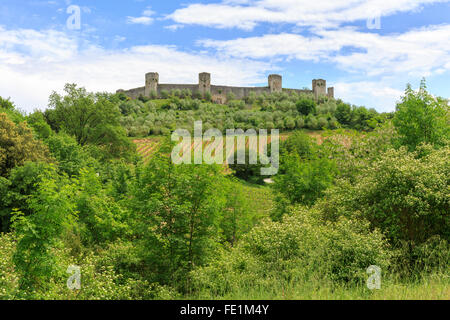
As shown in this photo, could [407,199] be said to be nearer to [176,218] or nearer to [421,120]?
[176,218]

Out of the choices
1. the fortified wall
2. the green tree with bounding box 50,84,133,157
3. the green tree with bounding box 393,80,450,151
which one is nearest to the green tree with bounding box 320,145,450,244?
the green tree with bounding box 393,80,450,151

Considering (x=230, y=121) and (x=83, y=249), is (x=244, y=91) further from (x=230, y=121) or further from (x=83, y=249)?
(x=83, y=249)

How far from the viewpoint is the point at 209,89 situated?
428 feet

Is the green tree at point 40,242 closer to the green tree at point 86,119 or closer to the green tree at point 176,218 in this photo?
the green tree at point 176,218

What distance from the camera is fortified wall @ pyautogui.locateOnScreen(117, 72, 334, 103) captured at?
424 feet

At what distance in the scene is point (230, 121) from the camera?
3177 inches

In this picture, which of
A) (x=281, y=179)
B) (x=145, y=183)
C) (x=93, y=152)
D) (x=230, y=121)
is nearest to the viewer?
(x=145, y=183)

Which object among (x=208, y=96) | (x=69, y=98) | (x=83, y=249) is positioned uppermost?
(x=208, y=96)

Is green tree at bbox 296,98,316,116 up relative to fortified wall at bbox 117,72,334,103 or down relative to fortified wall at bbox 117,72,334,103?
down

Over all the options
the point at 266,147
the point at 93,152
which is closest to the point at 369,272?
the point at 93,152

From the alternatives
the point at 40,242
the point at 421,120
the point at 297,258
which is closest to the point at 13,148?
the point at 40,242

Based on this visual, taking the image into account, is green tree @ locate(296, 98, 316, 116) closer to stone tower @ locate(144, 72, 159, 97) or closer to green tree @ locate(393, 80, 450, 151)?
stone tower @ locate(144, 72, 159, 97)

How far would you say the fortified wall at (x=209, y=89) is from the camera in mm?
129125

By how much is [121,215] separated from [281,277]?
35.4 ft
